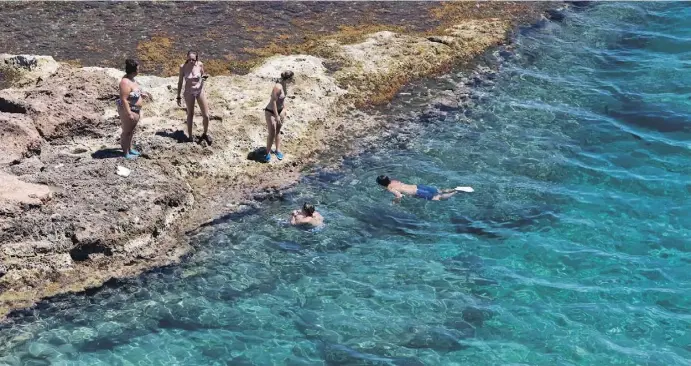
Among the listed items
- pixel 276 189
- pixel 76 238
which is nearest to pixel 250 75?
pixel 276 189

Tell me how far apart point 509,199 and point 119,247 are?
7773 millimetres

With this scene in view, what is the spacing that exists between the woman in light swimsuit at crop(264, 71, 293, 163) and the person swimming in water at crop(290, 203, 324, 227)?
6.73ft

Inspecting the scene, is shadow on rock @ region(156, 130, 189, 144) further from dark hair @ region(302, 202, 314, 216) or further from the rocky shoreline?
dark hair @ region(302, 202, 314, 216)

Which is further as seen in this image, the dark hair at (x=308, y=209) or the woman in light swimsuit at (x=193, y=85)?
the woman in light swimsuit at (x=193, y=85)

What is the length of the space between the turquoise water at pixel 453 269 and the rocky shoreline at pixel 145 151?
593 mm

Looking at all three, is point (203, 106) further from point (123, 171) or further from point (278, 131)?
point (123, 171)

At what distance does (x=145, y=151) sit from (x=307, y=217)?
369 cm

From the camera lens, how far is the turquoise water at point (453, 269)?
496 inches

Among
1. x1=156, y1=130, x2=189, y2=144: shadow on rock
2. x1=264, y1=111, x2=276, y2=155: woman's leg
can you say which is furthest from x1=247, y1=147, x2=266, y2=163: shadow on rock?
x1=156, y1=130, x2=189, y2=144: shadow on rock

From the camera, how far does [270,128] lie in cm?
1662

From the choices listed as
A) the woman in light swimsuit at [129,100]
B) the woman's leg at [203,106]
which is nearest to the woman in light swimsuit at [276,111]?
the woman's leg at [203,106]

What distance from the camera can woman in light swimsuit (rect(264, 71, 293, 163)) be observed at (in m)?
16.2

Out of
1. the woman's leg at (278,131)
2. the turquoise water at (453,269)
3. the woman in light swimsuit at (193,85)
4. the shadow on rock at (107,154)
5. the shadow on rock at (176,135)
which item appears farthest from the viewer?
the shadow on rock at (176,135)

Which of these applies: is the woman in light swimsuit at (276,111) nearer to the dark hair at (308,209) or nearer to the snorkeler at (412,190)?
the dark hair at (308,209)
